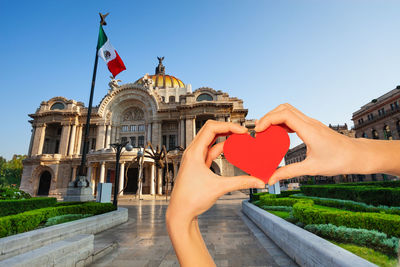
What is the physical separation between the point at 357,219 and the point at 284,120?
5209 millimetres

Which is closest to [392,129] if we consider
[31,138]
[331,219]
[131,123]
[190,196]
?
[331,219]

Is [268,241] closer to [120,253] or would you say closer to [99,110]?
[120,253]

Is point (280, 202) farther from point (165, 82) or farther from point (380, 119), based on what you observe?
point (165, 82)

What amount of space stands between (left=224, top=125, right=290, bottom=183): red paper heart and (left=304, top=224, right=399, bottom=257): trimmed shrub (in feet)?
14.9

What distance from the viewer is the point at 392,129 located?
3394 cm

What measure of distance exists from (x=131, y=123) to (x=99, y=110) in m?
5.35

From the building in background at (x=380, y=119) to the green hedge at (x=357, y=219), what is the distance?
3518 cm

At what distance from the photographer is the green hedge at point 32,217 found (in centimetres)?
525

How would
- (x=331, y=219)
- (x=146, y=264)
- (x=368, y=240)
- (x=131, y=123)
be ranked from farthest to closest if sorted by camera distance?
(x=131, y=123), (x=331, y=219), (x=146, y=264), (x=368, y=240)

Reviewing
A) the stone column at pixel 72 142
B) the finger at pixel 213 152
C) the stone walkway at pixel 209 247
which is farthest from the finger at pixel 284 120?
the stone column at pixel 72 142

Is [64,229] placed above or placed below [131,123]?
below

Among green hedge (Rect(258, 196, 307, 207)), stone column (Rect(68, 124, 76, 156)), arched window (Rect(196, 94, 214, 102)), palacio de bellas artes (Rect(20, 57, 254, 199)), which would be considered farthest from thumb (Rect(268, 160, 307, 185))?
stone column (Rect(68, 124, 76, 156))

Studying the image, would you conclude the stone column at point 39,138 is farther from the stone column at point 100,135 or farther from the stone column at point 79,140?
the stone column at point 100,135

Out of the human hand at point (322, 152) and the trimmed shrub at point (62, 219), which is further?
the trimmed shrub at point (62, 219)
